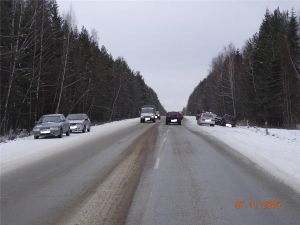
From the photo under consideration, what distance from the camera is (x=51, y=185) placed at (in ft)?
35.3

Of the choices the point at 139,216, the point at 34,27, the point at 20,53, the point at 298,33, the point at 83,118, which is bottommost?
the point at 139,216

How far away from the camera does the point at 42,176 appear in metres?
12.3

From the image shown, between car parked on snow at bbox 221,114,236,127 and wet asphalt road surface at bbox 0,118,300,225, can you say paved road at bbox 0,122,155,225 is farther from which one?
car parked on snow at bbox 221,114,236,127

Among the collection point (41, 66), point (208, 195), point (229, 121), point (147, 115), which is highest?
point (41, 66)

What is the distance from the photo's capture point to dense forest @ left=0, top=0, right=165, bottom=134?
116 ft

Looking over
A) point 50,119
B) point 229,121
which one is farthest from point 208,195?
point 229,121

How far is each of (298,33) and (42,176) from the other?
54499 millimetres

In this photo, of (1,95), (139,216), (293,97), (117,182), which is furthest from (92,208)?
(293,97)

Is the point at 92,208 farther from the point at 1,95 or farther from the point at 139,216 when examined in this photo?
the point at 1,95

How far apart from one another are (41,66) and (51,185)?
110ft

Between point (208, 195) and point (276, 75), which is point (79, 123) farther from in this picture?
point (276, 75)

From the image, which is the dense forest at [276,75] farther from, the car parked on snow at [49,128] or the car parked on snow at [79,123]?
the car parked on snow at [49,128]

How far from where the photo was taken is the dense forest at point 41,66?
35.3 m

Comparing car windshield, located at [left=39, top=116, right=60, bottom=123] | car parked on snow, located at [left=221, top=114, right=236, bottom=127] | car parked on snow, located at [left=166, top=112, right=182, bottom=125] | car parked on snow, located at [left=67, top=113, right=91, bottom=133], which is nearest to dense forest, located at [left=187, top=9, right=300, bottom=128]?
car parked on snow, located at [left=221, top=114, right=236, bottom=127]
